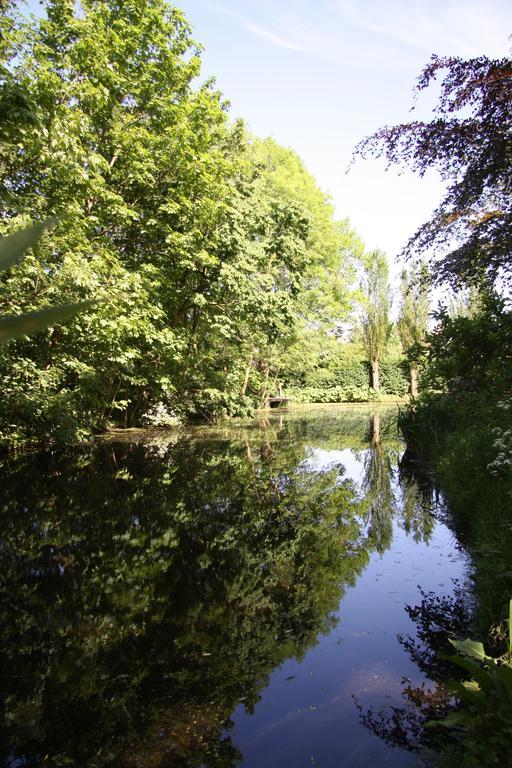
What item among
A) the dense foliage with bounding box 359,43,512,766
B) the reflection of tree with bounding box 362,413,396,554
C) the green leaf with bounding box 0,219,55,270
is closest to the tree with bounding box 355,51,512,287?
the dense foliage with bounding box 359,43,512,766

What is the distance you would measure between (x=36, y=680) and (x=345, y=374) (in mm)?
31179

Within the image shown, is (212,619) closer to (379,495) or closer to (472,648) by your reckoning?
(472,648)

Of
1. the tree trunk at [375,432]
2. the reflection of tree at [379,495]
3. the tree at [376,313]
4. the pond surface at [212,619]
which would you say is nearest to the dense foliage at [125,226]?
the pond surface at [212,619]

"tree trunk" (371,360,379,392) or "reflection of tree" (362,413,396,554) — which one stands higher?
"tree trunk" (371,360,379,392)

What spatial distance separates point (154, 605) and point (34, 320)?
12.8 ft

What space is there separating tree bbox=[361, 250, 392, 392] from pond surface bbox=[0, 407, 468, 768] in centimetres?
2537

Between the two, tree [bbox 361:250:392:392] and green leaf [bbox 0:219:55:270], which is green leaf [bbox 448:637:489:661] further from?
tree [bbox 361:250:392:392]

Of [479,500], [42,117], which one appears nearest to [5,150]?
[42,117]

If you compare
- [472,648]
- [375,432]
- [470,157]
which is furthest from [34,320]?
[375,432]

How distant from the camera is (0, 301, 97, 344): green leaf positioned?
33cm

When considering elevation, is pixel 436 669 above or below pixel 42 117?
below

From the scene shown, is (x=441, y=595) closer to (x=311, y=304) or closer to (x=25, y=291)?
(x=25, y=291)

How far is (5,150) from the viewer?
27.7ft

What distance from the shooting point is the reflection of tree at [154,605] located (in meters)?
2.50
